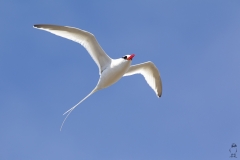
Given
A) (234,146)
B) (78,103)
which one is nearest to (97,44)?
(78,103)

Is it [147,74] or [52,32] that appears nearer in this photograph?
[52,32]

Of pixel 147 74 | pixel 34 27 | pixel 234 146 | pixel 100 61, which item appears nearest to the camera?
pixel 234 146

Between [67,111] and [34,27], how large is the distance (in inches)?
144

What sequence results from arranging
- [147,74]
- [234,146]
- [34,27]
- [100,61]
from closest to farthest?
[234,146]
[34,27]
[100,61]
[147,74]

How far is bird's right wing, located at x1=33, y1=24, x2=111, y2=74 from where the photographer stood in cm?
2119

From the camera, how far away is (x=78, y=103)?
22.1 meters

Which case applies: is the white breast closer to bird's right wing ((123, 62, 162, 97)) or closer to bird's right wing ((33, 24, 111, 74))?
bird's right wing ((33, 24, 111, 74))

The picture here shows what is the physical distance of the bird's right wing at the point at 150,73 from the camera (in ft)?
79.5

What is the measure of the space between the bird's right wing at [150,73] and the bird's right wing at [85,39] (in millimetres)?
2088

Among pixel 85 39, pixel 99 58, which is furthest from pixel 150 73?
pixel 85 39

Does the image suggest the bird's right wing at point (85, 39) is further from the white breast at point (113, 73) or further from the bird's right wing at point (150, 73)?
the bird's right wing at point (150, 73)

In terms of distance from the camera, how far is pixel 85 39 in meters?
22.0

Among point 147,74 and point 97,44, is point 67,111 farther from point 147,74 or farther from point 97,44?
point 147,74

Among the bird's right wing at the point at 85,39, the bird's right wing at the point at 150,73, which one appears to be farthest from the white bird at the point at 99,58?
→ the bird's right wing at the point at 150,73
